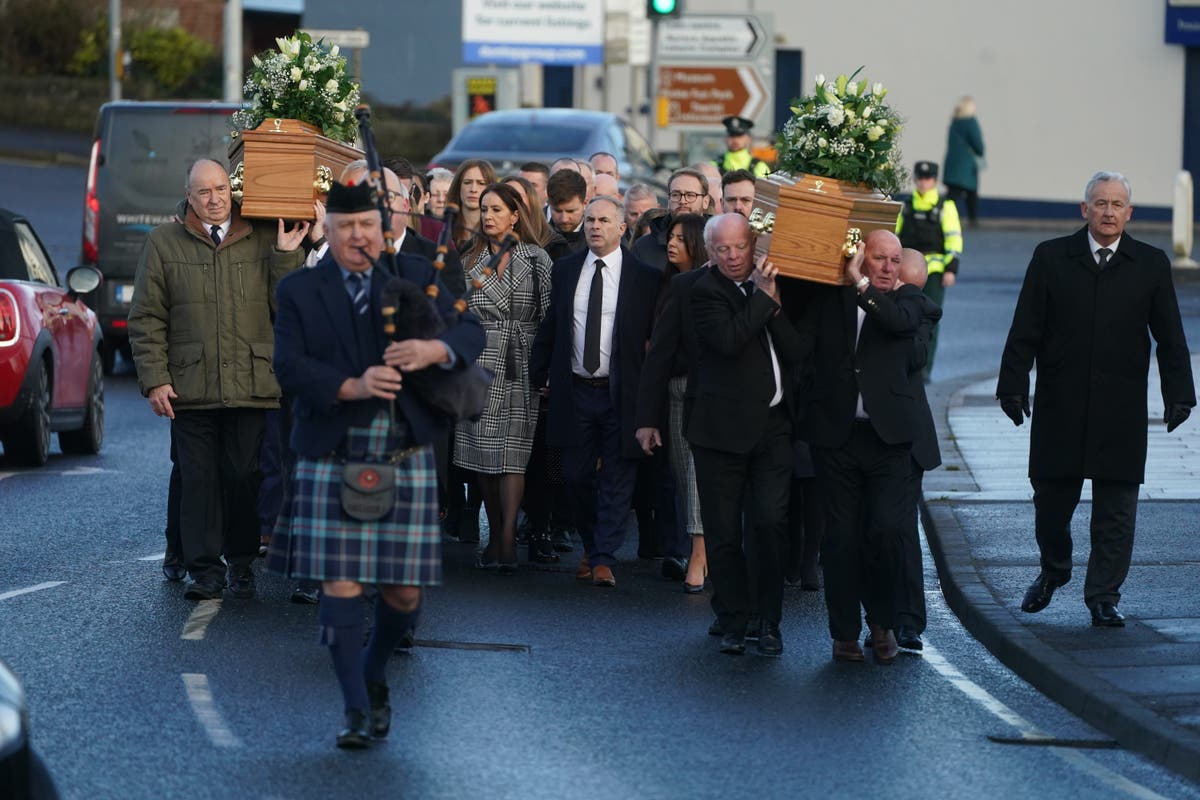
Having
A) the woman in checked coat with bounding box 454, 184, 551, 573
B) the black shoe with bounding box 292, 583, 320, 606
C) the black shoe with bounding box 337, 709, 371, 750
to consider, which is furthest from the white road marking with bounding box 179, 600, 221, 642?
the black shoe with bounding box 337, 709, 371, 750

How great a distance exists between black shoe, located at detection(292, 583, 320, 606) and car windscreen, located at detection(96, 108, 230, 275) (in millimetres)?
9453

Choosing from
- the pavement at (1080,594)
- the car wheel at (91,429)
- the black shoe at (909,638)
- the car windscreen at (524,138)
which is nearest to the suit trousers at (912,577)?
the black shoe at (909,638)

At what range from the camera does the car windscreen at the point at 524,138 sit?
2523cm

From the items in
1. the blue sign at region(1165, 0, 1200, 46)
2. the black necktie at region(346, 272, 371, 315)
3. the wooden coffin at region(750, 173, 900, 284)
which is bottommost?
the black necktie at region(346, 272, 371, 315)

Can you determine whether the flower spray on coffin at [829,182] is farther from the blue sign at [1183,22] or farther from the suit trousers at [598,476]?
the blue sign at [1183,22]

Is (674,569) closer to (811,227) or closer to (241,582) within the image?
(241,582)

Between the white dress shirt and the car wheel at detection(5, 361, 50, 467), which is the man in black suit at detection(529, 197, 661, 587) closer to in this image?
the white dress shirt

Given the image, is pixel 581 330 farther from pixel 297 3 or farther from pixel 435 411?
pixel 297 3

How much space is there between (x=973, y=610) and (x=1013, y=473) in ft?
14.4

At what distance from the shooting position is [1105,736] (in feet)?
26.3

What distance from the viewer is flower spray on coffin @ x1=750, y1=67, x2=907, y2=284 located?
9016 mm

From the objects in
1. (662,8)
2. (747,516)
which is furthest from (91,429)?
(662,8)

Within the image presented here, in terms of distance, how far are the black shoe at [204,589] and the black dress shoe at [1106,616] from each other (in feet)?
12.9

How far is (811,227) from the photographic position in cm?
899
